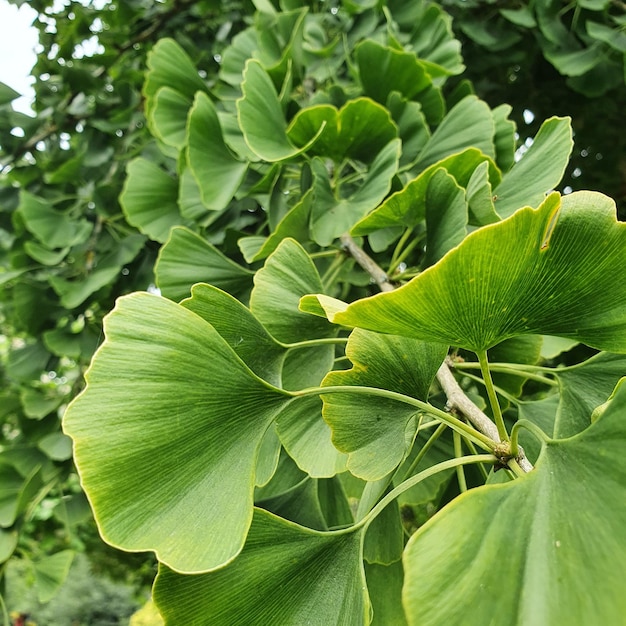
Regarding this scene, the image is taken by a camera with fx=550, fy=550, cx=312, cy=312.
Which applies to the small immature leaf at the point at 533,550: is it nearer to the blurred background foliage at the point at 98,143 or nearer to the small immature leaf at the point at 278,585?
the small immature leaf at the point at 278,585

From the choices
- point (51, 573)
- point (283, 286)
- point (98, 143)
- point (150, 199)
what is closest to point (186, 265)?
point (283, 286)

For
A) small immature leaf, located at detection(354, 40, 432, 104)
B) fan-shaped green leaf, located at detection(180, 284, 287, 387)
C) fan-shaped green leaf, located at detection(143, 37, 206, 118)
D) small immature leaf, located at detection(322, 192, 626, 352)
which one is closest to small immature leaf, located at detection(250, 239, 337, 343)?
fan-shaped green leaf, located at detection(180, 284, 287, 387)

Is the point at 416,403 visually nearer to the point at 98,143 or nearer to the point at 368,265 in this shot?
the point at 368,265

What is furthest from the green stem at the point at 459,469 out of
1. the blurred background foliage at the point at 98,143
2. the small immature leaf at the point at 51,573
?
the small immature leaf at the point at 51,573

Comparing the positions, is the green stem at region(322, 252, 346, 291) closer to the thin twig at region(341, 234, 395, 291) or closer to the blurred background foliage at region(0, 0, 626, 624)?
the thin twig at region(341, 234, 395, 291)

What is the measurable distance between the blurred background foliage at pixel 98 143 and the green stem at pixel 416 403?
1.61ft

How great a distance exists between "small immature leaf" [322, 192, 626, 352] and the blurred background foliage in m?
0.55

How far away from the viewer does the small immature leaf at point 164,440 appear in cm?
26

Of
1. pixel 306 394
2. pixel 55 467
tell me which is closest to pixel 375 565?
pixel 306 394

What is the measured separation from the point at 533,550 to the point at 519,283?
0.11 m

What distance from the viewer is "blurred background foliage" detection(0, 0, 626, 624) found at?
0.91 m

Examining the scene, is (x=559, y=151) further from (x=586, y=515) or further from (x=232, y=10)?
(x=232, y=10)

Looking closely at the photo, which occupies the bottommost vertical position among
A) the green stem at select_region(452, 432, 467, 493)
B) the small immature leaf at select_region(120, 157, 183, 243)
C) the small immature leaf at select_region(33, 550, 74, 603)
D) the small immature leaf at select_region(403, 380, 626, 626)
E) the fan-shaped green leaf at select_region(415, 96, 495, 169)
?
the small immature leaf at select_region(33, 550, 74, 603)

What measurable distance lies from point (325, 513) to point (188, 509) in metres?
0.23
